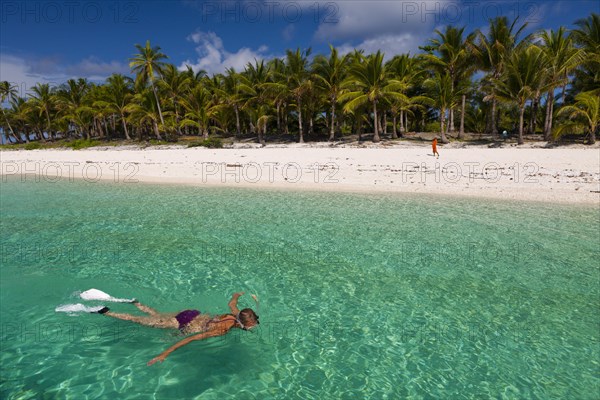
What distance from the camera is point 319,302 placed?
6043mm

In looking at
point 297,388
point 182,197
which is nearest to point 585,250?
point 297,388

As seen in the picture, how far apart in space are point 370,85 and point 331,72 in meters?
4.75

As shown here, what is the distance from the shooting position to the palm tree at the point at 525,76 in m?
25.5

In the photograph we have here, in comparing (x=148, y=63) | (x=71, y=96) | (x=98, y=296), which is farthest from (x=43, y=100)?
(x=98, y=296)

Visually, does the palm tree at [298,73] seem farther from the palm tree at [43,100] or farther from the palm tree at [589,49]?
the palm tree at [43,100]

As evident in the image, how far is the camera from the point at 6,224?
441 inches

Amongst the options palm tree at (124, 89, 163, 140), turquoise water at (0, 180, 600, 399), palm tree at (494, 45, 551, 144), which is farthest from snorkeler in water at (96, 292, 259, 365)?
palm tree at (124, 89, 163, 140)

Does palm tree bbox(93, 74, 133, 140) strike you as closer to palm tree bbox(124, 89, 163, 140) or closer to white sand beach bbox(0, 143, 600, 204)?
palm tree bbox(124, 89, 163, 140)

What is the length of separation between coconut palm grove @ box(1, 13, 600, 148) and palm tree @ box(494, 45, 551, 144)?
0.08 m

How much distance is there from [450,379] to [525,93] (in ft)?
95.4

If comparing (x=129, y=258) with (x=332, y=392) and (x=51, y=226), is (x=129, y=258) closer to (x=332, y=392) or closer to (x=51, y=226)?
(x=51, y=226)

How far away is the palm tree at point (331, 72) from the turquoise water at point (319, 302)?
80.4ft

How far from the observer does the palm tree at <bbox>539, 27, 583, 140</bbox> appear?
25.6m

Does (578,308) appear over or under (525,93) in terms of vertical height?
under
